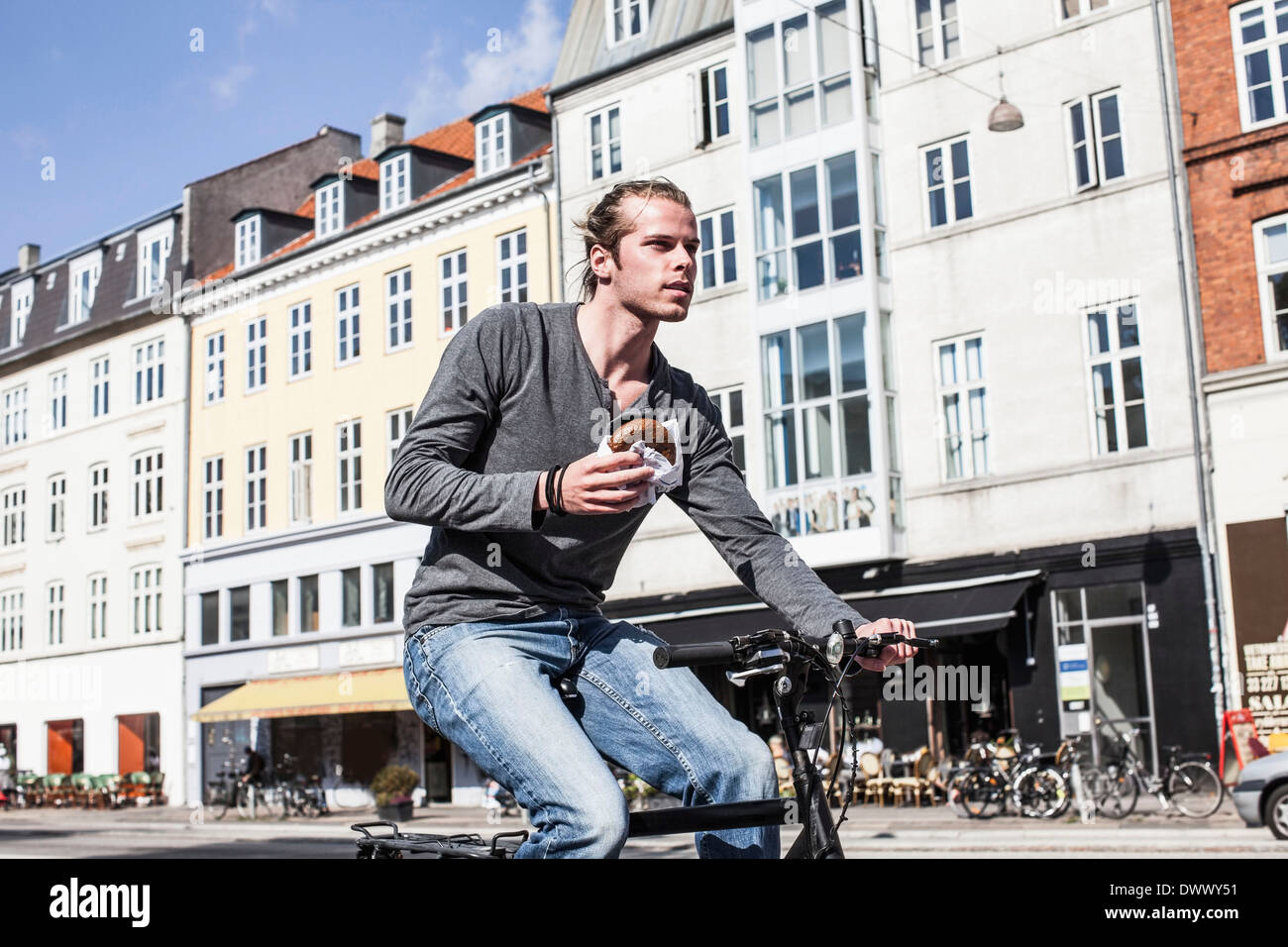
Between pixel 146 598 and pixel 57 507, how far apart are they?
480 cm

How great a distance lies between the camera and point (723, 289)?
2714 cm

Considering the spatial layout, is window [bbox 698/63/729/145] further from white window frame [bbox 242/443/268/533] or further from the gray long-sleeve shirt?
the gray long-sleeve shirt

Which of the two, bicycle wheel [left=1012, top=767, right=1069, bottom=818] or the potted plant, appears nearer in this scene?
bicycle wheel [left=1012, top=767, right=1069, bottom=818]


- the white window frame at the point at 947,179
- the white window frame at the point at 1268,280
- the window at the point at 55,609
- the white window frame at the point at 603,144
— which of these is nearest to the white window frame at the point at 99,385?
the window at the point at 55,609

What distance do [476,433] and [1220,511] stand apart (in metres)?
19.6

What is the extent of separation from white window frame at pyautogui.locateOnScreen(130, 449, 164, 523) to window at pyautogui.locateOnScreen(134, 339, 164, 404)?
5.02ft

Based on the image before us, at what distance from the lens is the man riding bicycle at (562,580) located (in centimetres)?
250

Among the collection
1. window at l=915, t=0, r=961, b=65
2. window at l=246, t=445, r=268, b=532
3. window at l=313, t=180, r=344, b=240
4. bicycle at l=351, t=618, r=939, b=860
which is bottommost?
bicycle at l=351, t=618, r=939, b=860

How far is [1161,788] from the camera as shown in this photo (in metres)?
18.5

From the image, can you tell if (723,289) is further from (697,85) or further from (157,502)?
(157,502)

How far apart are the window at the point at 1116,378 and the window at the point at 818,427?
12.3 feet

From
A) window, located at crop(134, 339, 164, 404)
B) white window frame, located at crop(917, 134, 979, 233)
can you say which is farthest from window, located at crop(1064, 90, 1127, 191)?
window, located at crop(134, 339, 164, 404)

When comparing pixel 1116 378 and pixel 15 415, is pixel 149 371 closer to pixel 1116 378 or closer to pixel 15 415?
pixel 15 415

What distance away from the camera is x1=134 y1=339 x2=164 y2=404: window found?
131 ft
